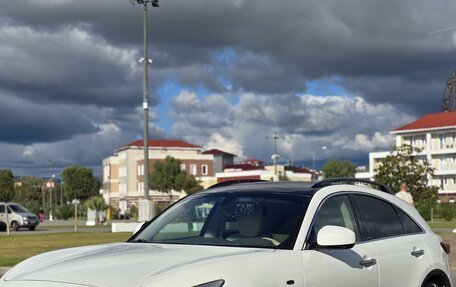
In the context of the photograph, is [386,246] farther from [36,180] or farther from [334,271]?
[36,180]

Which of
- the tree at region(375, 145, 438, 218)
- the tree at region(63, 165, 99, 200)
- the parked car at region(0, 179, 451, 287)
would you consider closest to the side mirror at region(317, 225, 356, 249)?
the parked car at region(0, 179, 451, 287)

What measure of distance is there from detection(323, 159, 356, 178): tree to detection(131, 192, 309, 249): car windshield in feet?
428

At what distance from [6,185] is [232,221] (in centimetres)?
10858

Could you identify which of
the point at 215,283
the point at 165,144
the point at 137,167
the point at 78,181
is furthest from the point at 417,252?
the point at 165,144

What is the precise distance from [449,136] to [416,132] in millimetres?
6290

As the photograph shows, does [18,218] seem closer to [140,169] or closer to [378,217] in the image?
[378,217]

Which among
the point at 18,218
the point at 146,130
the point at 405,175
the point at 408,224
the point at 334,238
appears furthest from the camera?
the point at 405,175

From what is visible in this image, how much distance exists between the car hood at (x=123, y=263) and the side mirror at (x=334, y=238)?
15.5 inches

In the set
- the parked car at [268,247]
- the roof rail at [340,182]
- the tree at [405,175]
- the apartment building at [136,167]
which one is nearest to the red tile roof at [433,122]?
the apartment building at [136,167]

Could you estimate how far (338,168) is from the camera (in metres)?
139

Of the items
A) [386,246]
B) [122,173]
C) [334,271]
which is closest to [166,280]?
[334,271]

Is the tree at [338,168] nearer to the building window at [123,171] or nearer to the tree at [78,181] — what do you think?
the building window at [123,171]

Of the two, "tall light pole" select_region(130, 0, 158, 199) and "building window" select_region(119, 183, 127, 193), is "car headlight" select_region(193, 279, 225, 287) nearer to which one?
"tall light pole" select_region(130, 0, 158, 199)

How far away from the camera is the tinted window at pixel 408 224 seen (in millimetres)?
6510
